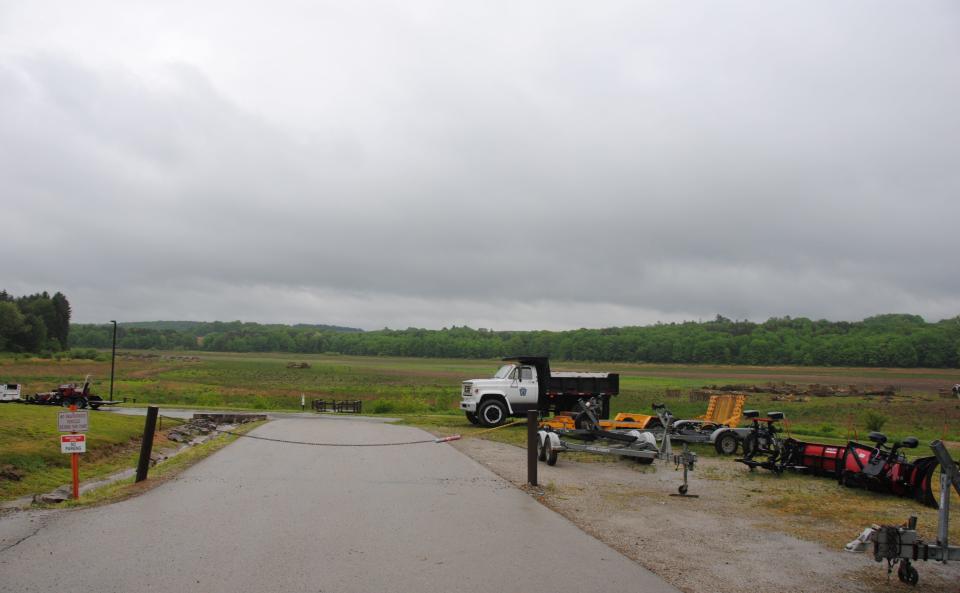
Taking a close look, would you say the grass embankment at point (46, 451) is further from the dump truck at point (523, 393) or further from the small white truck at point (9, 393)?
the dump truck at point (523, 393)

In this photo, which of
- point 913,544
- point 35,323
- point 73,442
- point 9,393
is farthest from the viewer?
point 35,323

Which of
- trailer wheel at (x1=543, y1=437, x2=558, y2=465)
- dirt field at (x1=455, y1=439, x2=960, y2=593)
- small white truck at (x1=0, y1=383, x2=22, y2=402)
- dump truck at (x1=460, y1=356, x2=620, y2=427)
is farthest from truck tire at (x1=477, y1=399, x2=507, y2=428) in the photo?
small white truck at (x1=0, y1=383, x2=22, y2=402)

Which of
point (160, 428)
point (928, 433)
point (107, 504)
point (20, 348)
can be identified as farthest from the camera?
point (20, 348)

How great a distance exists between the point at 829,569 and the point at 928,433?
27.2 metres

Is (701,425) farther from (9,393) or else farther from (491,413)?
(9,393)

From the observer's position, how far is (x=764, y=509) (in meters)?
10.2

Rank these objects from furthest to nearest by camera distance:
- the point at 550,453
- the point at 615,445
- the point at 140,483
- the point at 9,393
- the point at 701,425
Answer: the point at 9,393 < the point at 701,425 < the point at 615,445 < the point at 550,453 < the point at 140,483

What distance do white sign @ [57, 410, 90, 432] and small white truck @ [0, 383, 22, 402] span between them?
23718mm

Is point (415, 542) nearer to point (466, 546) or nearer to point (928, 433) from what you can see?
point (466, 546)

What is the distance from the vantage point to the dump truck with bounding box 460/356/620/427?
2436 cm

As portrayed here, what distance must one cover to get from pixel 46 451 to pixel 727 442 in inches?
626

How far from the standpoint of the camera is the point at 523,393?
2469 centimetres

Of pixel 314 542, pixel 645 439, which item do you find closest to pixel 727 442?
pixel 645 439

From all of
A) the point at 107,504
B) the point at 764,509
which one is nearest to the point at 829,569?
the point at 764,509
